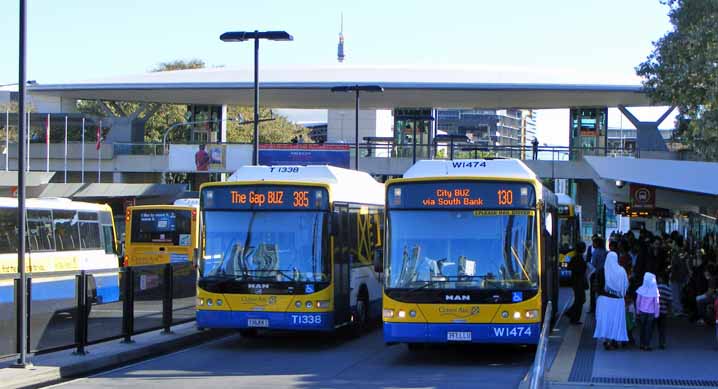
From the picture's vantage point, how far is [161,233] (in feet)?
108

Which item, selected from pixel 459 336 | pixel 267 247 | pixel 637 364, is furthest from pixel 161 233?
pixel 637 364

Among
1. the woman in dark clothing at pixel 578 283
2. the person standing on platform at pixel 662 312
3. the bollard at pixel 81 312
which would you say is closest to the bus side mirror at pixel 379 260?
the bollard at pixel 81 312

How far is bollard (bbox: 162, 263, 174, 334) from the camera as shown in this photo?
19312 mm

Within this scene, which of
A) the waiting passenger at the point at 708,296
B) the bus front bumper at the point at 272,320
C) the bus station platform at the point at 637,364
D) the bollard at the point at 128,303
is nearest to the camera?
the bus station platform at the point at 637,364

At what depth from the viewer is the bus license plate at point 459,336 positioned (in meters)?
15.4

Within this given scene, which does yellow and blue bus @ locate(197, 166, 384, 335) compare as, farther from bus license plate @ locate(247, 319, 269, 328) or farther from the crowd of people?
the crowd of people

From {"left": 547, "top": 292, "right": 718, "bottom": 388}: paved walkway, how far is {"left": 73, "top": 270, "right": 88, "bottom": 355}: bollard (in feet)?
23.4

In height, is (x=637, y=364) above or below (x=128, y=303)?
below

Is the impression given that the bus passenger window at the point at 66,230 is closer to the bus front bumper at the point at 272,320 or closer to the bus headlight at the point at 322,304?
the bus front bumper at the point at 272,320

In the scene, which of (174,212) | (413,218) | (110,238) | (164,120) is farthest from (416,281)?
(164,120)

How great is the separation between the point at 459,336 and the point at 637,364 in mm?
2662

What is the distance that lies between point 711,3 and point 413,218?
1538 cm

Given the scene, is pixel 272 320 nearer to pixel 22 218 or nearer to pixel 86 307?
pixel 86 307

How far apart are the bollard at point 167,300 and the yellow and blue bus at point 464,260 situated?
536 cm
